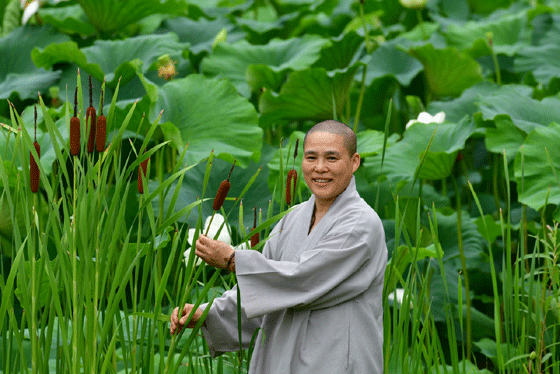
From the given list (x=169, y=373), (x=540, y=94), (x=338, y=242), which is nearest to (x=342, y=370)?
(x=338, y=242)

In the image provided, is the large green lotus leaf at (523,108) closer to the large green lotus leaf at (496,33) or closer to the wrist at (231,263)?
the large green lotus leaf at (496,33)

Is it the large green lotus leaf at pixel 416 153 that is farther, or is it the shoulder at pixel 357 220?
the large green lotus leaf at pixel 416 153

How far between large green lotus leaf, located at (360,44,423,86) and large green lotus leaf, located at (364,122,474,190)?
0.73m

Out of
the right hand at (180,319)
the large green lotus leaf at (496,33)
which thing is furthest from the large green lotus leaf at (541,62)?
the right hand at (180,319)

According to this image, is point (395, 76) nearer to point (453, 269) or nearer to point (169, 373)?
point (453, 269)

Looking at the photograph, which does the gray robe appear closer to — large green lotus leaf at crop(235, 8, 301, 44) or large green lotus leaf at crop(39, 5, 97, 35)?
→ large green lotus leaf at crop(39, 5, 97, 35)

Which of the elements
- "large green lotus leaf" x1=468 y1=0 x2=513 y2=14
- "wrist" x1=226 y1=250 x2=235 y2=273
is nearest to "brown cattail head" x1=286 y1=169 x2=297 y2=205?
"wrist" x1=226 y1=250 x2=235 y2=273

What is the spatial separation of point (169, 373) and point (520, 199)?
4.92 ft

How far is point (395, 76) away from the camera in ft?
11.0

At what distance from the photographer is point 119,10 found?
11.2 feet

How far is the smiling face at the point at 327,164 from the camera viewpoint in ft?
4.78

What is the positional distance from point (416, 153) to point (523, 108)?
57cm

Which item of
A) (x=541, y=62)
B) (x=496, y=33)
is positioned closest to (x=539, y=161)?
(x=541, y=62)

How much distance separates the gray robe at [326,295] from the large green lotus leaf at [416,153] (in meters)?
1.19
